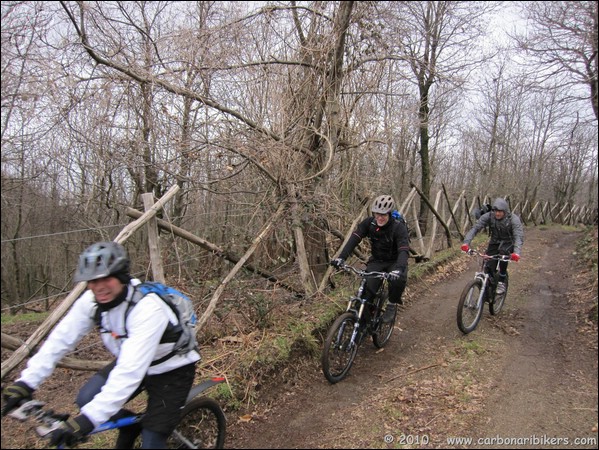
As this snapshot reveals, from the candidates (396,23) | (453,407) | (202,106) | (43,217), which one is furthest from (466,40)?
(43,217)

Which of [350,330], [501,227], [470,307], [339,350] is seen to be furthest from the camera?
[501,227]

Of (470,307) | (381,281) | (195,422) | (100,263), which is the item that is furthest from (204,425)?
(470,307)

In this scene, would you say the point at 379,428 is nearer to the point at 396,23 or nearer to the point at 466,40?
the point at 396,23

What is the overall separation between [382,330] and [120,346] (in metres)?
3.89

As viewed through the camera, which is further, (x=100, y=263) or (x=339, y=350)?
(x=339, y=350)

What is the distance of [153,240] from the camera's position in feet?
14.1

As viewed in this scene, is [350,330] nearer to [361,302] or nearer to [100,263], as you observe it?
[361,302]

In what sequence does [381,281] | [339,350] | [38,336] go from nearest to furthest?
[38,336] → [339,350] → [381,281]

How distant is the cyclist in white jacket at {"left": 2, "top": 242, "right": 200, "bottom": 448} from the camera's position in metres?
2.33

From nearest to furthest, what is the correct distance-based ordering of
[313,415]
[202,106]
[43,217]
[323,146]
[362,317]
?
[313,415] → [362,317] → [202,106] → [323,146] → [43,217]

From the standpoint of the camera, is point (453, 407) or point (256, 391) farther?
point (256, 391)

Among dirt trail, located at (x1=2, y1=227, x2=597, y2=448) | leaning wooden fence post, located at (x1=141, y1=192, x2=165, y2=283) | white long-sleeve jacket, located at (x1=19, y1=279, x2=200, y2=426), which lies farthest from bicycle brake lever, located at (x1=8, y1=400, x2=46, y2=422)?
leaning wooden fence post, located at (x1=141, y1=192, x2=165, y2=283)

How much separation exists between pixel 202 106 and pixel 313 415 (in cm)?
465

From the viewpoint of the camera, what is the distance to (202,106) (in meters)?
5.98
